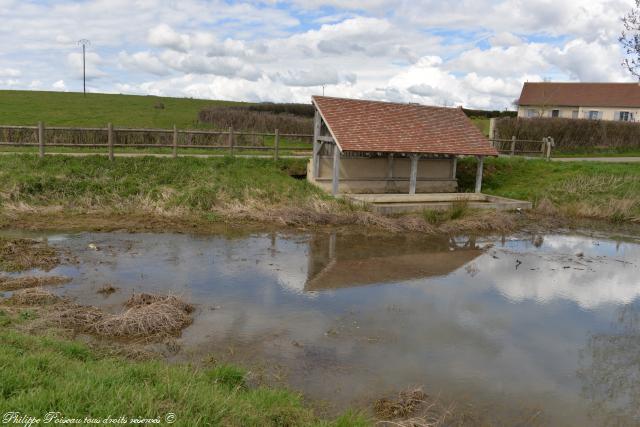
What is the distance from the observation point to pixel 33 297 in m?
7.95

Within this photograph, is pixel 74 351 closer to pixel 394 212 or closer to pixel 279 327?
pixel 279 327

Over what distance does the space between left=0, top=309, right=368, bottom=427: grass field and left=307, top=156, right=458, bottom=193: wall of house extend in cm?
1298

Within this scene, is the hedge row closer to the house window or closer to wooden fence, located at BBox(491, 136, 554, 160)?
wooden fence, located at BBox(491, 136, 554, 160)

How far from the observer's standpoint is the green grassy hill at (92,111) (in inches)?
1491

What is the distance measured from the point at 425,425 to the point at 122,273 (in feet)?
22.1

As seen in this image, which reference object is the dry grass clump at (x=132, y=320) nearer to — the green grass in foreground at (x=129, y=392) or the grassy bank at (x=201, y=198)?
the green grass in foreground at (x=129, y=392)

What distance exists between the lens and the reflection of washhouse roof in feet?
34.4

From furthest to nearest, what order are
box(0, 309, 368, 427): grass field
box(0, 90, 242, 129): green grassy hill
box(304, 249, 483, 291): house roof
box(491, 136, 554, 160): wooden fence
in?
box(0, 90, 242, 129): green grassy hill
box(491, 136, 554, 160): wooden fence
box(304, 249, 483, 291): house roof
box(0, 309, 368, 427): grass field

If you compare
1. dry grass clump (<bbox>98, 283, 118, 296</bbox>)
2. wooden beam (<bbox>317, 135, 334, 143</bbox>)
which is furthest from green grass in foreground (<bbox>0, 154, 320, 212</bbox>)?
dry grass clump (<bbox>98, 283, 118, 296</bbox>)

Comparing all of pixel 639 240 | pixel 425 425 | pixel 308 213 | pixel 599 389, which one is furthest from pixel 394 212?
pixel 425 425

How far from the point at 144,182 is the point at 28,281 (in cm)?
819

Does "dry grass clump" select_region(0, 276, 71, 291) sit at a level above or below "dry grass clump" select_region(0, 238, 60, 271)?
below

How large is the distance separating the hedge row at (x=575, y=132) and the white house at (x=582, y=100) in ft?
56.5

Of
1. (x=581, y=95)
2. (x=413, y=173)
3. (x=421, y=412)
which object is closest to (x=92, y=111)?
(x=413, y=173)
